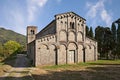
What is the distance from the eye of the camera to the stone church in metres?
37.0

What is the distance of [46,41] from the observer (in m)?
37.3

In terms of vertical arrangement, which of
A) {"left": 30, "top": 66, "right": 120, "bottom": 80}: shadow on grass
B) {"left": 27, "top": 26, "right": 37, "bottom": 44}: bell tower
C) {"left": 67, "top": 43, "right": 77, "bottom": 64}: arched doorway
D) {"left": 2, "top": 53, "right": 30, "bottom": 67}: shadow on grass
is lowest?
{"left": 30, "top": 66, "right": 120, "bottom": 80}: shadow on grass

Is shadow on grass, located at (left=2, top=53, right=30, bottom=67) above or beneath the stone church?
beneath

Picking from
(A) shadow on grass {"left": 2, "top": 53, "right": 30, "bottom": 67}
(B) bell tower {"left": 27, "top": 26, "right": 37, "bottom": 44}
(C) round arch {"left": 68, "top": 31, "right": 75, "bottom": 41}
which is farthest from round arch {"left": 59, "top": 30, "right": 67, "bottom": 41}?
(B) bell tower {"left": 27, "top": 26, "right": 37, "bottom": 44}

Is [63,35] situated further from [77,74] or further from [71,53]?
[77,74]

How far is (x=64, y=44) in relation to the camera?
39.9m

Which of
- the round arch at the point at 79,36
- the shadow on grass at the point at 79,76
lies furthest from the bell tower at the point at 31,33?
the shadow on grass at the point at 79,76

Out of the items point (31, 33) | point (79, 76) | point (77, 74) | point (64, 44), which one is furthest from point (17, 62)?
point (79, 76)

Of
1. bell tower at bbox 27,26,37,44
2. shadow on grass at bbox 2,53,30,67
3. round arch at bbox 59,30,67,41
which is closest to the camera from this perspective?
shadow on grass at bbox 2,53,30,67

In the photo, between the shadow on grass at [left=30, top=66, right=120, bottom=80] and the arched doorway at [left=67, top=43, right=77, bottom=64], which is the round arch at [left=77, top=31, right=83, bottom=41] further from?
the shadow on grass at [left=30, top=66, right=120, bottom=80]

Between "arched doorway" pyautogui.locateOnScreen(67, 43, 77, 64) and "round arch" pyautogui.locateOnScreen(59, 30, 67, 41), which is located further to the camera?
"arched doorway" pyautogui.locateOnScreen(67, 43, 77, 64)

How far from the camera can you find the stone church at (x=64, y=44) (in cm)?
3697

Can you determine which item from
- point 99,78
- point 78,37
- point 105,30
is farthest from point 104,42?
point 99,78

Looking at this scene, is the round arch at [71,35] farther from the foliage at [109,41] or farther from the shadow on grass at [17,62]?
the foliage at [109,41]
